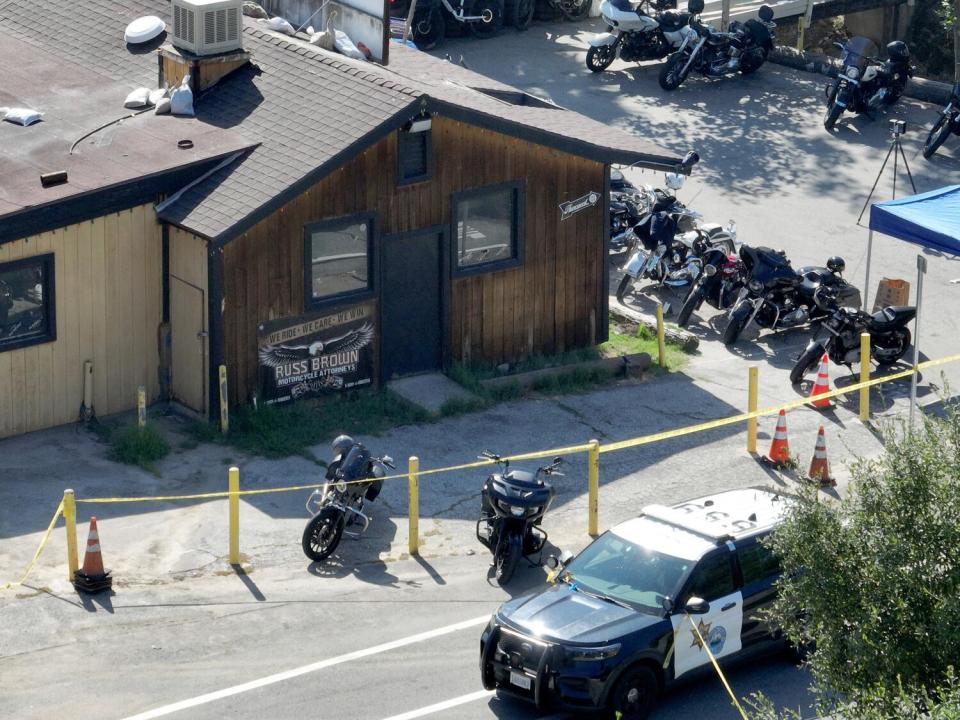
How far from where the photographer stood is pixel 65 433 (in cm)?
1881

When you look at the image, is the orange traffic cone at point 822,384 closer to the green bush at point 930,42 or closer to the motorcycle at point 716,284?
the motorcycle at point 716,284

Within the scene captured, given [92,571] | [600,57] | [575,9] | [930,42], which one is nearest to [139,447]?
[92,571]

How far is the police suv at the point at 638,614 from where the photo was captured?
1303 cm

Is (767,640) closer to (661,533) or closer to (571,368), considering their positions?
(661,533)

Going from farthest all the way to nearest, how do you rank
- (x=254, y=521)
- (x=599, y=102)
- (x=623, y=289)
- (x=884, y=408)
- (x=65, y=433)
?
(x=599, y=102) < (x=623, y=289) < (x=884, y=408) < (x=65, y=433) < (x=254, y=521)

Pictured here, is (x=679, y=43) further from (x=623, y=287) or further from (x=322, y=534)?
(x=322, y=534)

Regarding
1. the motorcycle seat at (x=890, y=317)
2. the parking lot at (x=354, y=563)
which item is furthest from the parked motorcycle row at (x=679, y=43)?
the motorcycle seat at (x=890, y=317)

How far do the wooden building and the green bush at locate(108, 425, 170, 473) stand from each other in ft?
2.96

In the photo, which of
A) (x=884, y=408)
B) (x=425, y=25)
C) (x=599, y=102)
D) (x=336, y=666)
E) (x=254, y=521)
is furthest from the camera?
(x=425, y=25)

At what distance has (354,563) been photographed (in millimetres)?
16250

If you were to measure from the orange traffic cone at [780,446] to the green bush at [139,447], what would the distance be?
22.1ft

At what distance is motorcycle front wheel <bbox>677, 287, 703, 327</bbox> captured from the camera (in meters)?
23.2

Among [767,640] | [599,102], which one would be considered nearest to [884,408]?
[767,640]

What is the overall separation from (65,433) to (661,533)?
25.3 feet
